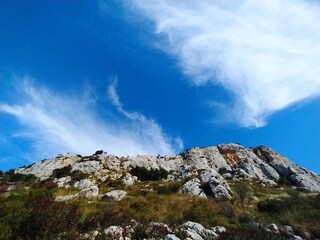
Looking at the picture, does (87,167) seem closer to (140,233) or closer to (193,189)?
(193,189)

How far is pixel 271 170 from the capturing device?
62.5 metres

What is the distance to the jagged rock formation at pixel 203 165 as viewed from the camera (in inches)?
2138

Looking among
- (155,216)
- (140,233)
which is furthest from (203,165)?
(140,233)

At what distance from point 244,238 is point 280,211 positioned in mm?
9335

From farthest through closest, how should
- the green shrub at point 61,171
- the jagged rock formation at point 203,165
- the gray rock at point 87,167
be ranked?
the gray rock at point 87,167 < the jagged rock formation at point 203,165 < the green shrub at point 61,171

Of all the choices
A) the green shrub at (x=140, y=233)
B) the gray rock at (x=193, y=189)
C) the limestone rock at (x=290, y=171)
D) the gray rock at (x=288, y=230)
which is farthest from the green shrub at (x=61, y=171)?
the green shrub at (x=140, y=233)

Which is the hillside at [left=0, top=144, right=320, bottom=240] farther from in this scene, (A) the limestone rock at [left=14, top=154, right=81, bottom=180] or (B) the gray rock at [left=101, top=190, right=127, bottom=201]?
(A) the limestone rock at [left=14, top=154, right=81, bottom=180]

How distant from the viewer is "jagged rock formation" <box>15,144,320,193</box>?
54.3 metres

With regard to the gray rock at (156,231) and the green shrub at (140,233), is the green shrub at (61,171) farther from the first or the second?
the green shrub at (140,233)

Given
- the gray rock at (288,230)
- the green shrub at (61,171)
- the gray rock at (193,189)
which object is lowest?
the gray rock at (288,230)

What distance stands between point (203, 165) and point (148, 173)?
13681 millimetres

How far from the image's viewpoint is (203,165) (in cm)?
6475

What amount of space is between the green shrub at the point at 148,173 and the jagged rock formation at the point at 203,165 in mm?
1336

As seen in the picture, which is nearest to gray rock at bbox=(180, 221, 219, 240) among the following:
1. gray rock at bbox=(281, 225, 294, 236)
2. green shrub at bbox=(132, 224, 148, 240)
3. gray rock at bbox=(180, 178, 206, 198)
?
green shrub at bbox=(132, 224, 148, 240)
